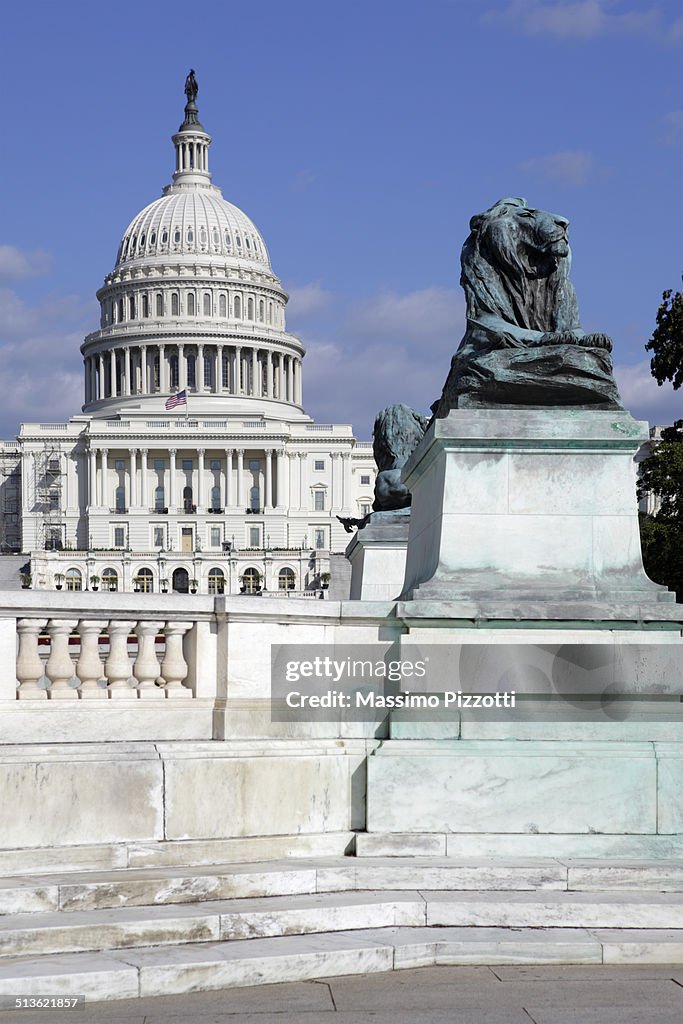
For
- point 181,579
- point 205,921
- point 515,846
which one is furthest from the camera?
point 181,579

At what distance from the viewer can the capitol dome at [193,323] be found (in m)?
167

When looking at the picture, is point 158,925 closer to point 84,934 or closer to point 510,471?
point 84,934

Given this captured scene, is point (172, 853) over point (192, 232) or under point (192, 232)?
under

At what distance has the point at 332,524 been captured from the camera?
6181 inches

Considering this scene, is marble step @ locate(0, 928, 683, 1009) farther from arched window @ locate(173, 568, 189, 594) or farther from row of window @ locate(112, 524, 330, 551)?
row of window @ locate(112, 524, 330, 551)

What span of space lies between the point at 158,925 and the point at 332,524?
14925 cm

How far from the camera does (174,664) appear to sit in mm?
9688

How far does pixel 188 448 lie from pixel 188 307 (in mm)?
20106

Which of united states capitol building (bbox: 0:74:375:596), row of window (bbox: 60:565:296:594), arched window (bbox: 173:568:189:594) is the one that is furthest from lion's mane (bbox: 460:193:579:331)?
arched window (bbox: 173:568:189:594)

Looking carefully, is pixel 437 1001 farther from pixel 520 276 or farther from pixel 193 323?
pixel 193 323

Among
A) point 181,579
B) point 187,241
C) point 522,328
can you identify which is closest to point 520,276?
point 522,328

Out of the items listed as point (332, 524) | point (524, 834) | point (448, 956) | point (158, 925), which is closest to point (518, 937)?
point (448, 956)

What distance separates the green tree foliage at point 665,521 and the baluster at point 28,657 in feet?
90.9

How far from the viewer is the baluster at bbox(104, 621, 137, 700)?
9.48 m
